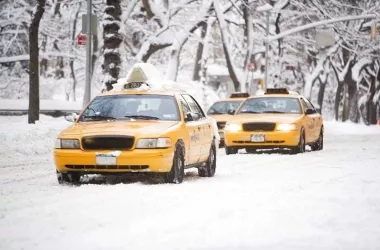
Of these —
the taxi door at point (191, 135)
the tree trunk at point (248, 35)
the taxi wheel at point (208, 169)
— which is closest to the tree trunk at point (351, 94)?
the tree trunk at point (248, 35)

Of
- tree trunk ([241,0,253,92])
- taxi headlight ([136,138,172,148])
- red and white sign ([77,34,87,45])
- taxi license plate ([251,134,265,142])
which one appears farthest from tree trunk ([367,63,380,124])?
taxi headlight ([136,138,172,148])

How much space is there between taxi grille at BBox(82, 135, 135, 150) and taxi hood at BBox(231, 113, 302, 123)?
8.69m

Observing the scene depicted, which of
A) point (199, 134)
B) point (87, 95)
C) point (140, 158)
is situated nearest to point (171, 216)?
point (140, 158)

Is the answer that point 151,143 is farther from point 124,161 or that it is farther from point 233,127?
point 233,127

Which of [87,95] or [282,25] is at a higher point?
[282,25]

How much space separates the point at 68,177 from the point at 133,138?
3.85 feet

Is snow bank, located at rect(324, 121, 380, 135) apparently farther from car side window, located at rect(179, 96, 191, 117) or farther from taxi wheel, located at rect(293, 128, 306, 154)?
car side window, located at rect(179, 96, 191, 117)

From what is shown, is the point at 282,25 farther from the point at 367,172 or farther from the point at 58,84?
the point at 367,172

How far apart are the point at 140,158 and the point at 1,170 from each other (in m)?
4.23

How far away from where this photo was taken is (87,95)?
24.1m

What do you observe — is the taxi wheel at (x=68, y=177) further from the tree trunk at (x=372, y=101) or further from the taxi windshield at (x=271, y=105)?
the tree trunk at (x=372, y=101)

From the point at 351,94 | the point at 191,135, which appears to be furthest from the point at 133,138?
the point at 351,94

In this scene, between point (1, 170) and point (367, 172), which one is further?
point (1, 170)

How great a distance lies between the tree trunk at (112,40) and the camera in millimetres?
25812
